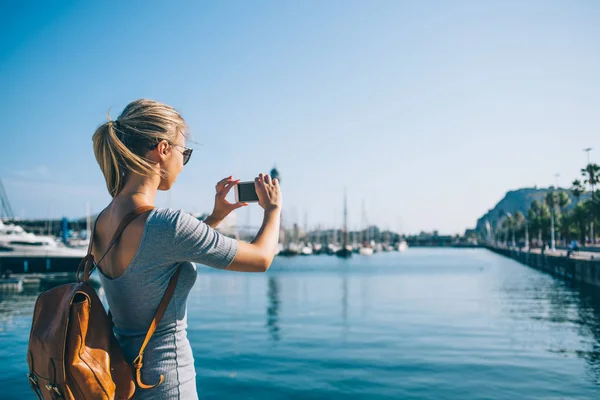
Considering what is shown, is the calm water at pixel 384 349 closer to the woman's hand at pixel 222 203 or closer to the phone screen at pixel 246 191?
the woman's hand at pixel 222 203

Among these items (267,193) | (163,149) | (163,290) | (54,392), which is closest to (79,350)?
(54,392)

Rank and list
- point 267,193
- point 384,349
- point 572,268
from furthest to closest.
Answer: point 572,268 → point 384,349 → point 267,193

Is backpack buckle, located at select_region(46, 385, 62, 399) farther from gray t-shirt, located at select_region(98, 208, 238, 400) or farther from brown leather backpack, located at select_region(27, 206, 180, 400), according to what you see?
gray t-shirt, located at select_region(98, 208, 238, 400)

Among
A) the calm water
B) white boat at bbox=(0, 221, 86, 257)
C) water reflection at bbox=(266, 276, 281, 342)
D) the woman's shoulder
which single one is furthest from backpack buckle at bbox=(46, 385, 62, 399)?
white boat at bbox=(0, 221, 86, 257)

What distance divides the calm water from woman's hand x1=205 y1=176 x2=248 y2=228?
30.3ft

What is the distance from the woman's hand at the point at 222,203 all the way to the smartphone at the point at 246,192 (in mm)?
99

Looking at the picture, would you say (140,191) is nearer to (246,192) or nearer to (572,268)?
(246,192)

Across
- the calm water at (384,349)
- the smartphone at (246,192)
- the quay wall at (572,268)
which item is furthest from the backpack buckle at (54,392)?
the quay wall at (572,268)

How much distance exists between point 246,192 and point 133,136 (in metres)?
0.50

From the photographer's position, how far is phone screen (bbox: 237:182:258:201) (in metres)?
2.12

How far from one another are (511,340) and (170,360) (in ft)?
58.8

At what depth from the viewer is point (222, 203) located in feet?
7.67

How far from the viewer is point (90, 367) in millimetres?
1620

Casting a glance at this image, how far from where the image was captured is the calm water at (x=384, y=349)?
11.5 m
